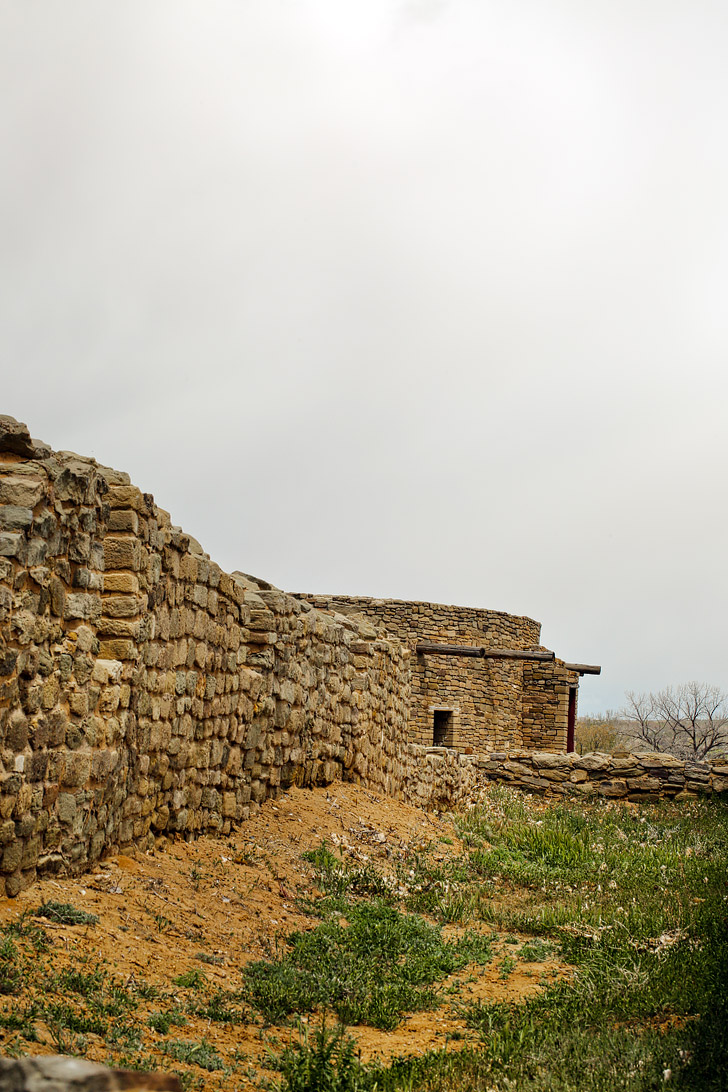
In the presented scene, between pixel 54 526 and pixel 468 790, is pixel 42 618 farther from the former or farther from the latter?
pixel 468 790

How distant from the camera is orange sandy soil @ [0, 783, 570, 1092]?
417 cm

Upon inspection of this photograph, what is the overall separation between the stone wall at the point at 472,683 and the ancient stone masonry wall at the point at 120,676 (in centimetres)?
1637

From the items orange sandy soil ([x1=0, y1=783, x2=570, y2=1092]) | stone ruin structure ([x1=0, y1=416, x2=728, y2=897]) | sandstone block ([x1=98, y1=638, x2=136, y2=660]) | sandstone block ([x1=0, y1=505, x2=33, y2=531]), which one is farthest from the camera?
sandstone block ([x1=98, y1=638, x2=136, y2=660])

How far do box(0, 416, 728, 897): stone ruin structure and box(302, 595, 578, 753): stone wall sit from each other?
13.0m

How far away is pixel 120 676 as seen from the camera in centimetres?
580

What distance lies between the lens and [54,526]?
5.16 meters

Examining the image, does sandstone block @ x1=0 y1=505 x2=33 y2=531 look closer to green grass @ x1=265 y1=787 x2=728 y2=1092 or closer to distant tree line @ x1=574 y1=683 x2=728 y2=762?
green grass @ x1=265 y1=787 x2=728 y2=1092

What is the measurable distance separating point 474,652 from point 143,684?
1999 cm

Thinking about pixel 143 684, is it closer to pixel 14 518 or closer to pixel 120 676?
pixel 120 676

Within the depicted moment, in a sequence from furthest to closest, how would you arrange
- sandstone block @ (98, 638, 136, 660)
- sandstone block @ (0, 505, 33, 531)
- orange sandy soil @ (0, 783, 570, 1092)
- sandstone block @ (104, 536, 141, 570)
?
1. sandstone block @ (104, 536, 141, 570)
2. sandstone block @ (98, 638, 136, 660)
3. sandstone block @ (0, 505, 33, 531)
4. orange sandy soil @ (0, 783, 570, 1092)

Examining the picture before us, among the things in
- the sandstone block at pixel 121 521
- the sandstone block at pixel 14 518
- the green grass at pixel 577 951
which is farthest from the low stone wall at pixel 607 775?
the sandstone block at pixel 14 518

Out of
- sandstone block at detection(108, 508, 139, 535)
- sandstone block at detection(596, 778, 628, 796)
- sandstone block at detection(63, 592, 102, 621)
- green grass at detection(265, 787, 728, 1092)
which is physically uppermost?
sandstone block at detection(108, 508, 139, 535)

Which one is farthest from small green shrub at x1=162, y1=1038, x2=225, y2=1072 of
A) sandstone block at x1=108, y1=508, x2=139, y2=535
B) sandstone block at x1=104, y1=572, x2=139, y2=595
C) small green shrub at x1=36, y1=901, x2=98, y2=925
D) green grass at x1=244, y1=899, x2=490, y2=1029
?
sandstone block at x1=108, y1=508, x2=139, y2=535

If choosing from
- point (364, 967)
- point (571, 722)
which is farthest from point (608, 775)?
point (364, 967)
